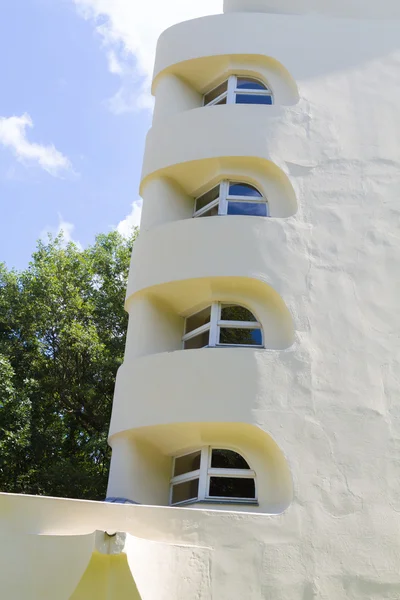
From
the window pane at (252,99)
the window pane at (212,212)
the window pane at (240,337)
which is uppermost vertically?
the window pane at (252,99)

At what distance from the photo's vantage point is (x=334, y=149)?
1320 centimetres

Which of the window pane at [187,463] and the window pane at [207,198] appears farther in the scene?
the window pane at [207,198]

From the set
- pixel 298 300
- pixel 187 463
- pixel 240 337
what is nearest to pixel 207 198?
pixel 240 337

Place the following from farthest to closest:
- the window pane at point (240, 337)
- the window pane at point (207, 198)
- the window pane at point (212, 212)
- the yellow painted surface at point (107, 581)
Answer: the window pane at point (207, 198) < the window pane at point (212, 212) < the window pane at point (240, 337) < the yellow painted surface at point (107, 581)

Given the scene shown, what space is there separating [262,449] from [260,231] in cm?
388

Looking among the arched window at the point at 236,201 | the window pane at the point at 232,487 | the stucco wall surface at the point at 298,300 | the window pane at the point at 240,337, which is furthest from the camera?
the arched window at the point at 236,201

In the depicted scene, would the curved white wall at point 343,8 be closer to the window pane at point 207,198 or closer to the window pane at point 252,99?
the window pane at point 252,99

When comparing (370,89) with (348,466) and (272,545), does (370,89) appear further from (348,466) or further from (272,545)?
(272,545)

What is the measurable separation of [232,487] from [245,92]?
8575 mm

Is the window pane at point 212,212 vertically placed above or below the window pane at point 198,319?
above

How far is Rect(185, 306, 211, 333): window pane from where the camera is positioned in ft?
41.8

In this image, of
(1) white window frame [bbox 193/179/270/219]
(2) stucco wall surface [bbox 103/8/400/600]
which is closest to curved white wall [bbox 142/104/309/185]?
(2) stucco wall surface [bbox 103/8/400/600]

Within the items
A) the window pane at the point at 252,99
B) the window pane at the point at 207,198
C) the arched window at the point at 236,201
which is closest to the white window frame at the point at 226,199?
the arched window at the point at 236,201

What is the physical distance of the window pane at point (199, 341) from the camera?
12.4 m
